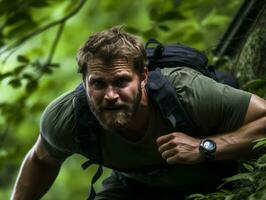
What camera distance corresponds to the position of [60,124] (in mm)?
5316

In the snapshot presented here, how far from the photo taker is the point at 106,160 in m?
5.36

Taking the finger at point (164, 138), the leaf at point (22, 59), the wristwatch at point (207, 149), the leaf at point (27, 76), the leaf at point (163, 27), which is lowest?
the leaf at point (27, 76)

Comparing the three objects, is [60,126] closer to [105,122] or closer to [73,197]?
[105,122]

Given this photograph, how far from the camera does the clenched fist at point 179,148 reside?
15.8ft

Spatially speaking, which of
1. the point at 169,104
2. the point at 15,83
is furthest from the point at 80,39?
the point at 169,104

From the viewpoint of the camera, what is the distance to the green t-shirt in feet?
16.3

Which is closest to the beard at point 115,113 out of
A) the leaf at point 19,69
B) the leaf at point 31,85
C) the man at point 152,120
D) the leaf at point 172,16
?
the man at point 152,120

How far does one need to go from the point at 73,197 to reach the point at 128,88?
344 inches

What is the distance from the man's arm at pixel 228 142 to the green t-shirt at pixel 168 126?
0.18 feet

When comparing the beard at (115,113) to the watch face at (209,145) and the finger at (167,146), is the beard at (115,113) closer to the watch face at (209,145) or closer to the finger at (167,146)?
the finger at (167,146)

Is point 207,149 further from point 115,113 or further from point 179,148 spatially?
point 115,113

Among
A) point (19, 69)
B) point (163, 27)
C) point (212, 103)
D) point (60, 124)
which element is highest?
point (212, 103)

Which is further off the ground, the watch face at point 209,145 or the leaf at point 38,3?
the watch face at point 209,145

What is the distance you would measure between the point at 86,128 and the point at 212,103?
2.53 feet
